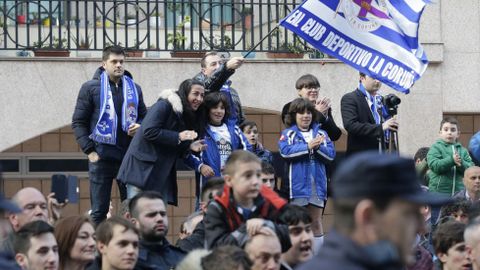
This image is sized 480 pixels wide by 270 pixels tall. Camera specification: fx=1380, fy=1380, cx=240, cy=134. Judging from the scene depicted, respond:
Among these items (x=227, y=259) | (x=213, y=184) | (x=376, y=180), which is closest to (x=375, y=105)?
(x=213, y=184)

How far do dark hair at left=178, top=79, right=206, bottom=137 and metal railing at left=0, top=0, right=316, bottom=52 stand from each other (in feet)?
15.0

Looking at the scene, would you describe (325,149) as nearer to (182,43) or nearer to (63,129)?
(182,43)

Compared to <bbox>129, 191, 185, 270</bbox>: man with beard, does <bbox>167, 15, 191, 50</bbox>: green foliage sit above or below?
above

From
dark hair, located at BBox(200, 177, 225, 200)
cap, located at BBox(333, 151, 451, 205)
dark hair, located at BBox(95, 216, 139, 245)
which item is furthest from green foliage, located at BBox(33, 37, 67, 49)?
cap, located at BBox(333, 151, 451, 205)

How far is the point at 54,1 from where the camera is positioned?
1750cm

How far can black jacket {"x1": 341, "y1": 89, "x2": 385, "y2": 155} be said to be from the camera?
13312 millimetres

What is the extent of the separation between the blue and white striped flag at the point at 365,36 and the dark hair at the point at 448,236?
3315 millimetres

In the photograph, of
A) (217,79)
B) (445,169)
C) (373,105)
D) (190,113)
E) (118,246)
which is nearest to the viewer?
(118,246)

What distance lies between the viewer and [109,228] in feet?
28.8

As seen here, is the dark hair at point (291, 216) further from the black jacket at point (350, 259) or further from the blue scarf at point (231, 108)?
the black jacket at point (350, 259)

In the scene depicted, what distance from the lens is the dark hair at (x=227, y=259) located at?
724 centimetres

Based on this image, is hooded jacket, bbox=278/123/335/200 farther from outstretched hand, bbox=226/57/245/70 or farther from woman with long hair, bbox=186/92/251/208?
→ outstretched hand, bbox=226/57/245/70

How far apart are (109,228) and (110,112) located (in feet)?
13.6

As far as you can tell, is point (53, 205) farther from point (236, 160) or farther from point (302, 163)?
point (302, 163)
